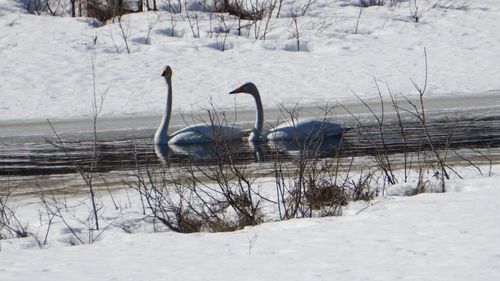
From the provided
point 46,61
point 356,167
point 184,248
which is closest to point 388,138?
point 356,167

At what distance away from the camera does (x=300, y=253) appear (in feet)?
17.1

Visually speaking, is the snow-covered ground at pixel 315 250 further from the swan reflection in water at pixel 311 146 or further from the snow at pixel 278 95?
the swan reflection in water at pixel 311 146

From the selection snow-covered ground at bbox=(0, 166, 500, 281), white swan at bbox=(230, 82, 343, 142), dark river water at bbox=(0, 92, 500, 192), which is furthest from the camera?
white swan at bbox=(230, 82, 343, 142)

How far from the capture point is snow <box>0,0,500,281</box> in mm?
5023

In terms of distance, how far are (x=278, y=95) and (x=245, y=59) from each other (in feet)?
8.38

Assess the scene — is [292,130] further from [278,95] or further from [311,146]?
[278,95]

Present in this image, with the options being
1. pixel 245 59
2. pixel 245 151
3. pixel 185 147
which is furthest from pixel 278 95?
pixel 245 151

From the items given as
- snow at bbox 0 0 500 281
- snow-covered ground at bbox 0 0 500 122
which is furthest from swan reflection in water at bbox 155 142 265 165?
snow-covered ground at bbox 0 0 500 122

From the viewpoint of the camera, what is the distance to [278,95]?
16.4 meters

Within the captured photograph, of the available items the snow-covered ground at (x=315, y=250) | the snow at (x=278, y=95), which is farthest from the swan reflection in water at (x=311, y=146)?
the snow-covered ground at (x=315, y=250)

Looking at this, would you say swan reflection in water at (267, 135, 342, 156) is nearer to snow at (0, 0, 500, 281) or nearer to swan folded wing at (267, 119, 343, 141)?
swan folded wing at (267, 119, 343, 141)

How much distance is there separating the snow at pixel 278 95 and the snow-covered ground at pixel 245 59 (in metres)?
0.04

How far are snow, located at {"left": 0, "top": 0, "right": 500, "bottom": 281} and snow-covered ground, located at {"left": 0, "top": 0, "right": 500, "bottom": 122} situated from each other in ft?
0.12

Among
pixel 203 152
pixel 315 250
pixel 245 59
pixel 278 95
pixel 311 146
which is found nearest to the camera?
pixel 315 250
